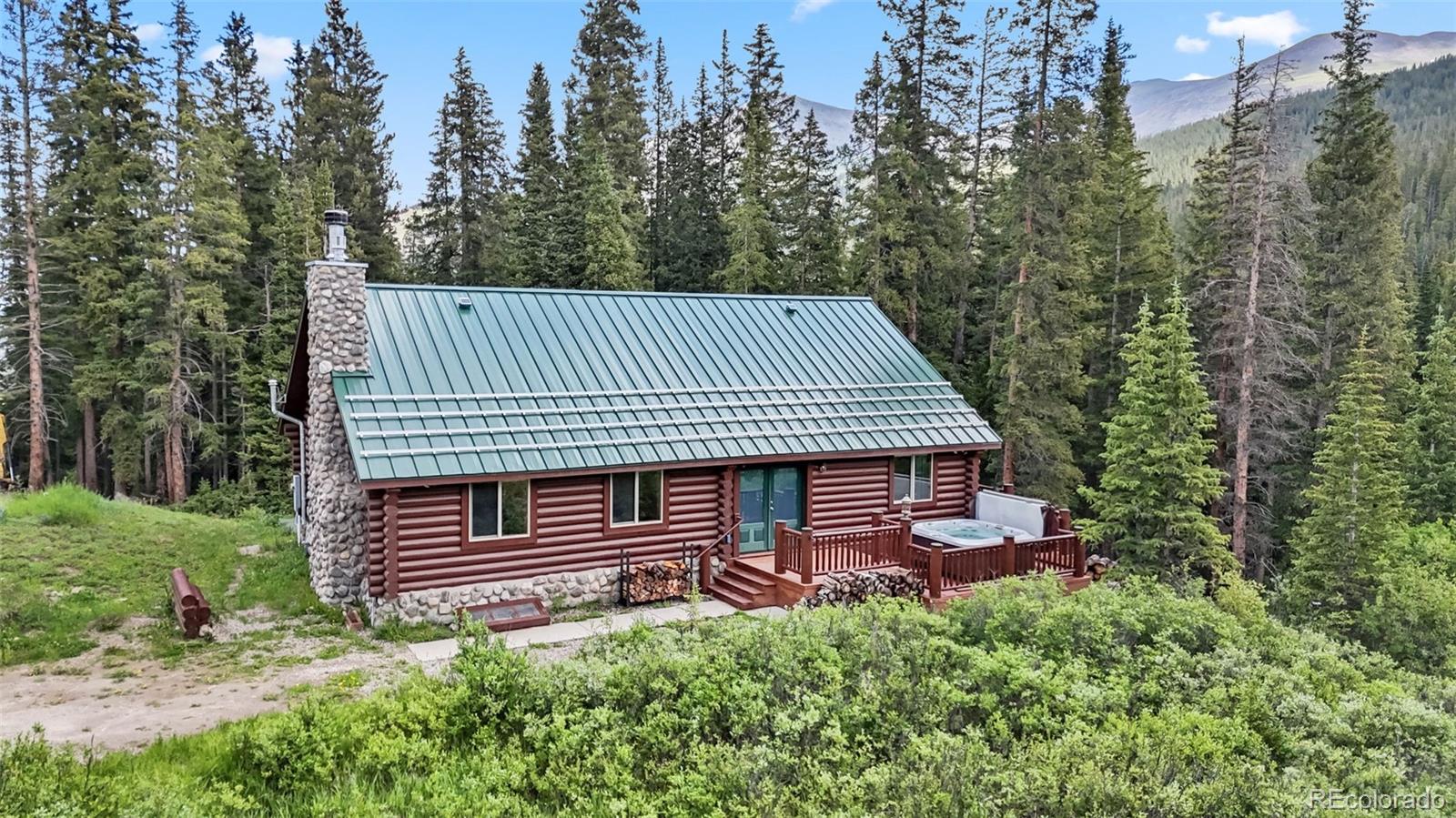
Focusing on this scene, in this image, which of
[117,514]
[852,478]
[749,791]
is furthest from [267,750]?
[117,514]

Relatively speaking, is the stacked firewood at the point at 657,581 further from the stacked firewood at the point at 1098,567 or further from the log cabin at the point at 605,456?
the stacked firewood at the point at 1098,567

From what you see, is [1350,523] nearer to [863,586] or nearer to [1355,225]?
[863,586]

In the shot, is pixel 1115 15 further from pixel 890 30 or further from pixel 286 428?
pixel 286 428

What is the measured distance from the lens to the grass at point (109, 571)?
1205 cm

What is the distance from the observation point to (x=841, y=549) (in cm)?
1499

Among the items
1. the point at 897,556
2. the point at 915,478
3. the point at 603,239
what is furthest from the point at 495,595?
the point at 603,239

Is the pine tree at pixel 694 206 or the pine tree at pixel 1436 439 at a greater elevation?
the pine tree at pixel 694 206

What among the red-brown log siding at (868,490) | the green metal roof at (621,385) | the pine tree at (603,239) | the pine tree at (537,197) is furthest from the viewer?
the pine tree at (537,197)

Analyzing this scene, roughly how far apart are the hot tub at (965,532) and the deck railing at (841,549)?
0.59 meters

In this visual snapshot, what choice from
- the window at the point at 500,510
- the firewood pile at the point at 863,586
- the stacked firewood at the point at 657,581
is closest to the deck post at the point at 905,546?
the firewood pile at the point at 863,586

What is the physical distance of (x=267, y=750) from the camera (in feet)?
22.5

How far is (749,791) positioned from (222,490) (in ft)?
95.8

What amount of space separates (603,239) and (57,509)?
17557 millimetres

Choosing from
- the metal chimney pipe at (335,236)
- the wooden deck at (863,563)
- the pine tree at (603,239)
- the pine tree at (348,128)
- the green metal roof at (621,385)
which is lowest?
the wooden deck at (863,563)
